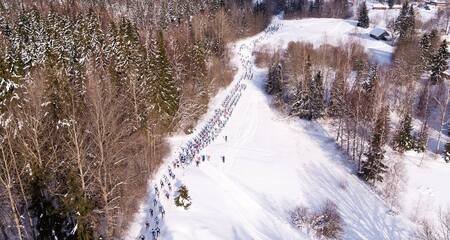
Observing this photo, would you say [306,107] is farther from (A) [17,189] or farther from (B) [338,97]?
(A) [17,189]

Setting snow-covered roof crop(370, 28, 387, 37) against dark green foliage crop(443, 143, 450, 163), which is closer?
dark green foliage crop(443, 143, 450, 163)

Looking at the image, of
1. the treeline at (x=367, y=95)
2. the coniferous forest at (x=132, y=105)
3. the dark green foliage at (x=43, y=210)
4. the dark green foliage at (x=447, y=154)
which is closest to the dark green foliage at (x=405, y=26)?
the coniferous forest at (x=132, y=105)

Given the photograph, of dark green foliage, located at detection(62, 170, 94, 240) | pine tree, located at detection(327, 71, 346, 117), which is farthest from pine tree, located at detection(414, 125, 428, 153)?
dark green foliage, located at detection(62, 170, 94, 240)

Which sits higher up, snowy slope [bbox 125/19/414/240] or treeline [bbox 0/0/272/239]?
treeline [bbox 0/0/272/239]

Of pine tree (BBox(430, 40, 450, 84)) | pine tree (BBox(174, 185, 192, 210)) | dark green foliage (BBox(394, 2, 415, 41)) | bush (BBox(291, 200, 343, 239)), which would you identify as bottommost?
bush (BBox(291, 200, 343, 239))

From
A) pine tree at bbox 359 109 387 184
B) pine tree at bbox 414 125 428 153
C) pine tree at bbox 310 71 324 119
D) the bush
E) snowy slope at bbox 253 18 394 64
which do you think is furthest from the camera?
snowy slope at bbox 253 18 394 64

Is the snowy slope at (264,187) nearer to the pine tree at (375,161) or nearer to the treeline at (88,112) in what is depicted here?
the pine tree at (375,161)

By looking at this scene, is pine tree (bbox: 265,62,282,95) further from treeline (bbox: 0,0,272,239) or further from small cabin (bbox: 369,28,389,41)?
small cabin (bbox: 369,28,389,41)

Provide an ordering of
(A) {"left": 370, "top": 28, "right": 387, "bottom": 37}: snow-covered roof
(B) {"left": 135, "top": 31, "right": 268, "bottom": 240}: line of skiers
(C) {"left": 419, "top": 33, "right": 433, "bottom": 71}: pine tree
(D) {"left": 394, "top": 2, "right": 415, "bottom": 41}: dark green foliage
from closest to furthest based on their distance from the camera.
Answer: (B) {"left": 135, "top": 31, "right": 268, "bottom": 240}: line of skiers, (C) {"left": 419, "top": 33, "right": 433, "bottom": 71}: pine tree, (D) {"left": 394, "top": 2, "right": 415, "bottom": 41}: dark green foliage, (A) {"left": 370, "top": 28, "right": 387, "bottom": 37}: snow-covered roof
